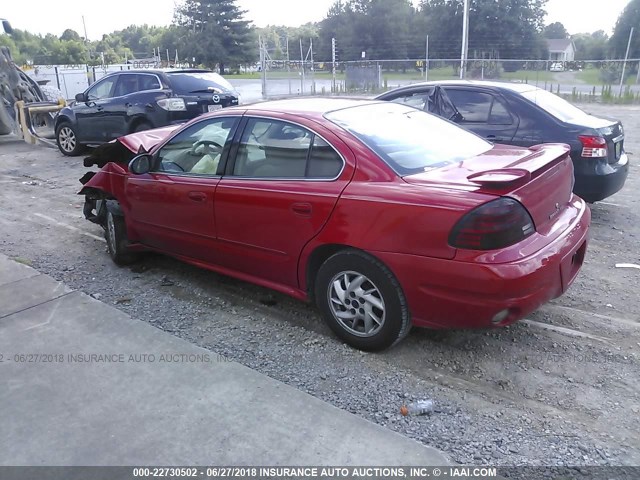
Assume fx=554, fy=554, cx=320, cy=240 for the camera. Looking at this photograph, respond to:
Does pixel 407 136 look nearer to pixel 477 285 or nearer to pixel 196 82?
pixel 477 285

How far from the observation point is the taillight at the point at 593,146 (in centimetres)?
598

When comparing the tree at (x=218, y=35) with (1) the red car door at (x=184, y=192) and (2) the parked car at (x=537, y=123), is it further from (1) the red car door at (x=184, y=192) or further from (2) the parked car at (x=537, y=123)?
(1) the red car door at (x=184, y=192)

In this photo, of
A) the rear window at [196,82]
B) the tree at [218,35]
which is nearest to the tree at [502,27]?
the tree at [218,35]

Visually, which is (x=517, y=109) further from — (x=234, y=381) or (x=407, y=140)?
(x=234, y=381)

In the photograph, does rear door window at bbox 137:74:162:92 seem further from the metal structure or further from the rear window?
the metal structure

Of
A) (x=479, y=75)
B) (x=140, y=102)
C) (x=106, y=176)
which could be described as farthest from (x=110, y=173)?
(x=479, y=75)

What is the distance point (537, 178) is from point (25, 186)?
27.8ft

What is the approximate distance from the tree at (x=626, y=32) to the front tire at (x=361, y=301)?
36.3 meters

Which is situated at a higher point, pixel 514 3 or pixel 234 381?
pixel 514 3

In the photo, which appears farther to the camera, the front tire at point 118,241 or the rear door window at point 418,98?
the rear door window at point 418,98

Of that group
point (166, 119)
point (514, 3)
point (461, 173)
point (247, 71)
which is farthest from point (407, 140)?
point (247, 71)

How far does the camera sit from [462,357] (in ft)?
11.9

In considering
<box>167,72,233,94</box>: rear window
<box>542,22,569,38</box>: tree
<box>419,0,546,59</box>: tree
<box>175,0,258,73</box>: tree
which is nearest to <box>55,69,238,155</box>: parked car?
<box>167,72,233,94</box>: rear window

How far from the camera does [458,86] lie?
22.7 ft
